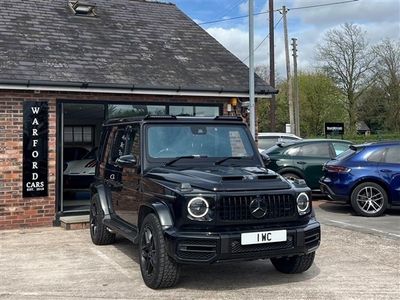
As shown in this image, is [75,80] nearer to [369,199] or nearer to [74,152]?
[74,152]

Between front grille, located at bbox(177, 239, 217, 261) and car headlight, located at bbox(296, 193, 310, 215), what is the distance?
43.1 inches

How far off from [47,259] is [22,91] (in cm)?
380

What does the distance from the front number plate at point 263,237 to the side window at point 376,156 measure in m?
6.10

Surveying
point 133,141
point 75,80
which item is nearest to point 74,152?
point 75,80

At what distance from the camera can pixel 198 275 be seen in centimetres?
628

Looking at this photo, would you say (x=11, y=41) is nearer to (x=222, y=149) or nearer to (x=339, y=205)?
(x=222, y=149)

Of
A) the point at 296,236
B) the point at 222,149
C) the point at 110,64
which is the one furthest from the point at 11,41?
the point at 296,236

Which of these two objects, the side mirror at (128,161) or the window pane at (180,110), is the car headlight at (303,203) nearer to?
the side mirror at (128,161)

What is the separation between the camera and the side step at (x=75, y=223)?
381 inches

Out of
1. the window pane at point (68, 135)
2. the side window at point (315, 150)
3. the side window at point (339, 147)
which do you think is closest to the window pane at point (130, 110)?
the side window at point (315, 150)

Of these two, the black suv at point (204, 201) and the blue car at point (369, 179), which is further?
the blue car at point (369, 179)

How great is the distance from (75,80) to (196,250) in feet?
18.7

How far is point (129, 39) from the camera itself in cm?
1242

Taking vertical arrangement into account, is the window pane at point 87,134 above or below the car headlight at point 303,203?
above
